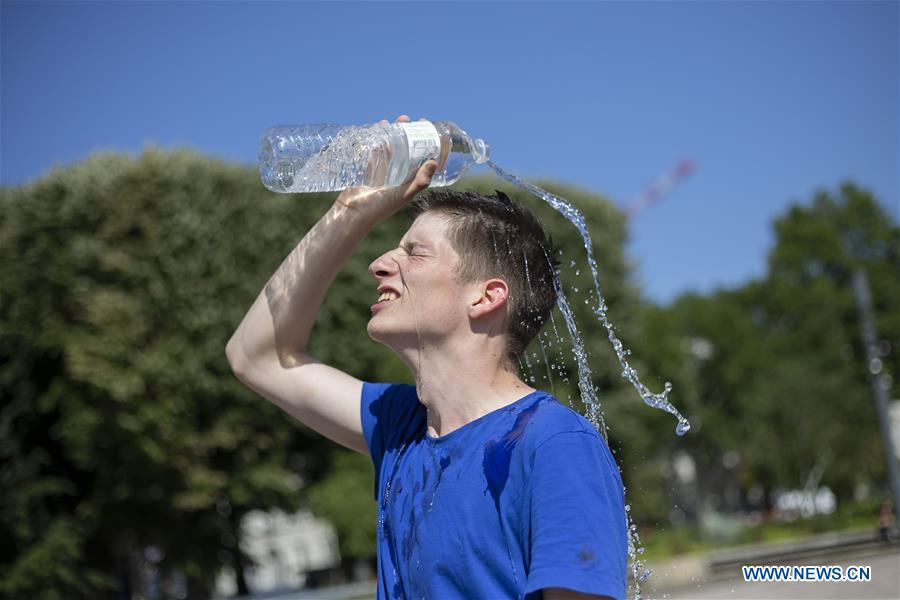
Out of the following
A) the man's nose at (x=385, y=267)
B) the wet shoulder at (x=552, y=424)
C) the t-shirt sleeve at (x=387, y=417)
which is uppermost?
the man's nose at (x=385, y=267)

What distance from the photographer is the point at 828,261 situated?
4984 cm

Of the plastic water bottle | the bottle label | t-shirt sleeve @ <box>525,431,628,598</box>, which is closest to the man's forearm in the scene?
the plastic water bottle

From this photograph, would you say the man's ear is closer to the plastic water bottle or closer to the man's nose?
the man's nose

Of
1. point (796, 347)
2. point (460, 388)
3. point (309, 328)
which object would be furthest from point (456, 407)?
point (796, 347)

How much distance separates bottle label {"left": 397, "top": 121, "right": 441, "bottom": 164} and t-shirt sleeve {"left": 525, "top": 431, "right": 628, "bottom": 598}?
43.7 inches

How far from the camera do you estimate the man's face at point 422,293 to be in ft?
8.20

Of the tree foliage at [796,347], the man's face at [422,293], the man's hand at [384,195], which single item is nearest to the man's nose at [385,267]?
the man's face at [422,293]

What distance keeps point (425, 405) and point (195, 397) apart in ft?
55.5

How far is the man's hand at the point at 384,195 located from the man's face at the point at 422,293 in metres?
0.27

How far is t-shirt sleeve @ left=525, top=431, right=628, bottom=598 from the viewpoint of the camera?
1931mm

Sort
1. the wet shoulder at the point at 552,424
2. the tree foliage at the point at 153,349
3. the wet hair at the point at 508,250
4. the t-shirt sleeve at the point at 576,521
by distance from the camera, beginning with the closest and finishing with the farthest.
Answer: the t-shirt sleeve at the point at 576,521 < the wet shoulder at the point at 552,424 < the wet hair at the point at 508,250 < the tree foliage at the point at 153,349

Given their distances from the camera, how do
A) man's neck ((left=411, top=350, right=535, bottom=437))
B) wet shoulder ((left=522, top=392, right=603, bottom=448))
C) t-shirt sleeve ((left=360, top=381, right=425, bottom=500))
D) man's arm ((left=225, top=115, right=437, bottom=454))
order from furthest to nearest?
1. man's arm ((left=225, top=115, right=437, bottom=454))
2. t-shirt sleeve ((left=360, top=381, right=425, bottom=500))
3. man's neck ((left=411, top=350, right=535, bottom=437))
4. wet shoulder ((left=522, top=392, right=603, bottom=448))

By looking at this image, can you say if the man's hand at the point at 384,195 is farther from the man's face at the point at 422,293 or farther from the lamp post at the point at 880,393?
the lamp post at the point at 880,393

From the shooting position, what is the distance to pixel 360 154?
9.95 feet
